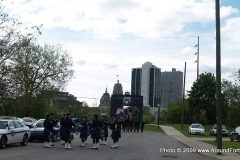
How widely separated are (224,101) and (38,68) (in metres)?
34.0

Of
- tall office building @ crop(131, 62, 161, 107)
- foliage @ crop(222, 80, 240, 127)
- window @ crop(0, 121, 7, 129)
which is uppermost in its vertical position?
tall office building @ crop(131, 62, 161, 107)

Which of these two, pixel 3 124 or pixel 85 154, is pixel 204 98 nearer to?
pixel 3 124

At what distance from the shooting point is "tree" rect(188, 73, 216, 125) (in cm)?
7319

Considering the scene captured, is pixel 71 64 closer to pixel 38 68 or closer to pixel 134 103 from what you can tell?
pixel 38 68

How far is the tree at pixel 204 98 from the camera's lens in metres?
73.2

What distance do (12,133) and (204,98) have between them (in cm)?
5730

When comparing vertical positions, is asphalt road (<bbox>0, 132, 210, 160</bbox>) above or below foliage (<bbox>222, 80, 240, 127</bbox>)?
below

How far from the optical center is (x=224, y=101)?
72438 mm

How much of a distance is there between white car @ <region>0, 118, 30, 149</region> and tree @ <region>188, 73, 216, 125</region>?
177ft

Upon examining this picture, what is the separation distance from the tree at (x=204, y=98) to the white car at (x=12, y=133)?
177ft

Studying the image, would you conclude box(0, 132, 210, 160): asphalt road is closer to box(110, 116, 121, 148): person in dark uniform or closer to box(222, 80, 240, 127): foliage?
box(110, 116, 121, 148): person in dark uniform

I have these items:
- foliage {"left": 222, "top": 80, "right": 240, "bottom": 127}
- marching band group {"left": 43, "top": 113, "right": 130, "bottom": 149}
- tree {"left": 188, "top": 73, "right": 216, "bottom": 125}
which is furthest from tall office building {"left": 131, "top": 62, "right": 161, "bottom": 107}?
marching band group {"left": 43, "top": 113, "right": 130, "bottom": 149}

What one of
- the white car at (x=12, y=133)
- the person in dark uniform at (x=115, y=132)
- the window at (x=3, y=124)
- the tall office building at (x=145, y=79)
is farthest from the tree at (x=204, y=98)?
the window at (x=3, y=124)

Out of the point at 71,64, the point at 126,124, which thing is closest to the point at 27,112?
the point at 71,64
